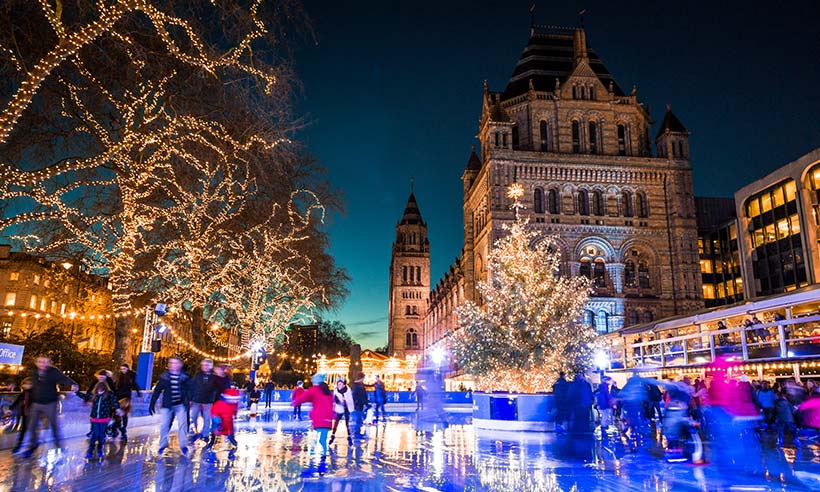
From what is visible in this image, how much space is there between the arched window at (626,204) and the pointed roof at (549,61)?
9.76 metres

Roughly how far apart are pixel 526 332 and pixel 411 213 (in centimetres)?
8739

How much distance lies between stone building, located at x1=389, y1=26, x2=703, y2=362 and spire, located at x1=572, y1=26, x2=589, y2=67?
122 millimetres

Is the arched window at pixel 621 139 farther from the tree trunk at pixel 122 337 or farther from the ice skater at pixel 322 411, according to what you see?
the ice skater at pixel 322 411

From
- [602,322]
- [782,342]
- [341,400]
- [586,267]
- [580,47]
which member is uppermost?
[580,47]

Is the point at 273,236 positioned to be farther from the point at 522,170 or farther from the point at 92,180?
the point at 522,170

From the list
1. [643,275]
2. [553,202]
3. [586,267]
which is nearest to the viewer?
[586,267]

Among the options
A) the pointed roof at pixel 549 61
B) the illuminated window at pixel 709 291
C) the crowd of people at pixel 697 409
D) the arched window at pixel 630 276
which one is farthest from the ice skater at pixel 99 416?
the illuminated window at pixel 709 291

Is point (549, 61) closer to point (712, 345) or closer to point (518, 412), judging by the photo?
point (712, 345)

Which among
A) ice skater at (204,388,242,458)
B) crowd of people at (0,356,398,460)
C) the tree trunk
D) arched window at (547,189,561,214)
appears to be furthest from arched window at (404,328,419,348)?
ice skater at (204,388,242,458)

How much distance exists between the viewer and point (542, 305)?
18719mm

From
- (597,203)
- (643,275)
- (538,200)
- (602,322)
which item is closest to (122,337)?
(602,322)

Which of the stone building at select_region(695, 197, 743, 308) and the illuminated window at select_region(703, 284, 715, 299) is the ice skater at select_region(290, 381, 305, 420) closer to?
the stone building at select_region(695, 197, 743, 308)

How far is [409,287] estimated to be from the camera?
325 feet

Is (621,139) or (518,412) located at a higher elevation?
(621,139)
